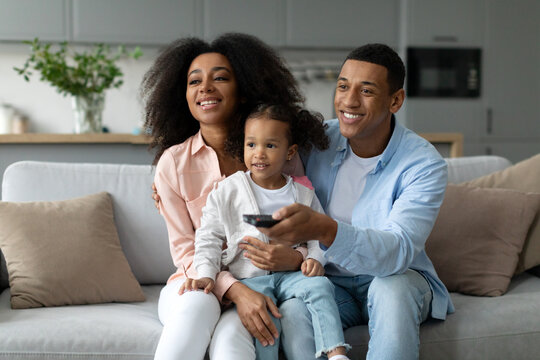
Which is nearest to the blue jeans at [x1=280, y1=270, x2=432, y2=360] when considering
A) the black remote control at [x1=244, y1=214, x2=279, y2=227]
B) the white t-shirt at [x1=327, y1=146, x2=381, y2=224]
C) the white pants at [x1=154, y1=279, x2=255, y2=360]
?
the white pants at [x1=154, y1=279, x2=255, y2=360]

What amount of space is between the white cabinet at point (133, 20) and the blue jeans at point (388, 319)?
3.61 metres

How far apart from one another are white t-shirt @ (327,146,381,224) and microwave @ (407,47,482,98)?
3.45m

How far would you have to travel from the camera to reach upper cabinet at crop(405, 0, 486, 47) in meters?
4.92

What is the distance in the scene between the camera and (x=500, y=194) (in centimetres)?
195

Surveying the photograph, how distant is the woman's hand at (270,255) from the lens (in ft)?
4.89

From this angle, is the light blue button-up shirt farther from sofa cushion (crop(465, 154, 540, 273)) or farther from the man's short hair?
sofa cushion (crop(465, 154, 540, 273))

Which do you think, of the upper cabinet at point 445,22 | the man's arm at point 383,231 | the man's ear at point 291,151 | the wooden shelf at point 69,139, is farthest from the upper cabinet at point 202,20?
the man's arm at point 383,231

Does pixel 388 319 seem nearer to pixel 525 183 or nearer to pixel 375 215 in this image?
pixel 375 215

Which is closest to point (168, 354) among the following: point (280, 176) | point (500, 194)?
point (280, 176)

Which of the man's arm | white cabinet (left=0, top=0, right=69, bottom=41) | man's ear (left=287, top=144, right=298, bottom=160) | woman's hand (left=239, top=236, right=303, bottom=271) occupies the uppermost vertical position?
white cabinet (left=0, top=0, right=69, bottom=41)

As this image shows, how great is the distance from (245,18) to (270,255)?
370cm

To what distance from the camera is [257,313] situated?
4.63ft

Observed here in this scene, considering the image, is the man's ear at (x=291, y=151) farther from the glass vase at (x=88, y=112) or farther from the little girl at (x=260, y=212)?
the glass vase at (x=88, y=112)

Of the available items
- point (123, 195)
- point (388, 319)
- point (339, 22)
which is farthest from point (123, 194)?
point (339, 22)
